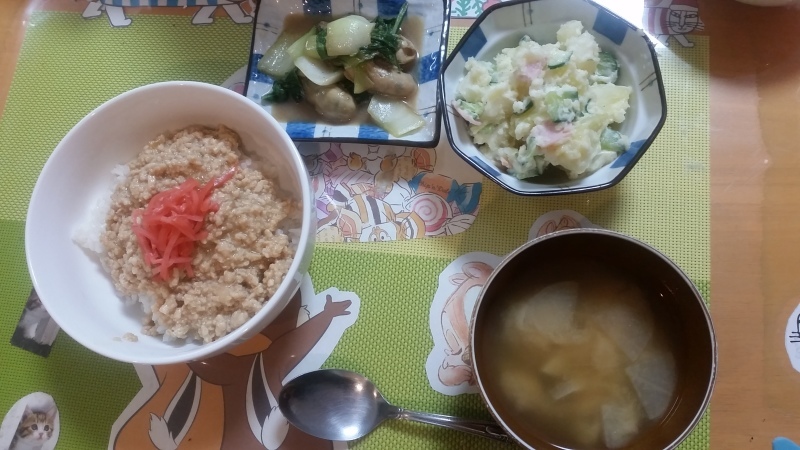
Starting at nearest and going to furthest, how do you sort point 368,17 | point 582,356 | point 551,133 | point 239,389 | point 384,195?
1. point 582,356
2. point 551,133
3. point 239,389
4. point 384,195
5. point 368,17

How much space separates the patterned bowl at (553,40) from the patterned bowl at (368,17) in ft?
0.27

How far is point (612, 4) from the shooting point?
1.54 m

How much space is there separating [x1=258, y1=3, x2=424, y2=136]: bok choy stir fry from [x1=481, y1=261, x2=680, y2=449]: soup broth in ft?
1.78

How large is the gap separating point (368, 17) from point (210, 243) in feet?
2.47

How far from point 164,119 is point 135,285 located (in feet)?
1.32

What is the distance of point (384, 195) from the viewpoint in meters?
1.48

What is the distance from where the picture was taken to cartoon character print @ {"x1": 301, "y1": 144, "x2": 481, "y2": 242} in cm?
145

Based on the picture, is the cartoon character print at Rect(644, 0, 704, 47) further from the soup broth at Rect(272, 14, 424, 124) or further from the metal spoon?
the metal spoon

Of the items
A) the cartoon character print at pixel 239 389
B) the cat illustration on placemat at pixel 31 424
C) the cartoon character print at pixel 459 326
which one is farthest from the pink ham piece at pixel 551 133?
the cat illustration on placemat at pixel 31 424

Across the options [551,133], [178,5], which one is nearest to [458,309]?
[551,133]

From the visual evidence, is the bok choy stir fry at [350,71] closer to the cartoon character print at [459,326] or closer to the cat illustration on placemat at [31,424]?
the cartoon character print at [459,326]

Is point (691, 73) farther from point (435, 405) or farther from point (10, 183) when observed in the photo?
point (10, 183)

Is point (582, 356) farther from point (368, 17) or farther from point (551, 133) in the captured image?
point (368, 17)

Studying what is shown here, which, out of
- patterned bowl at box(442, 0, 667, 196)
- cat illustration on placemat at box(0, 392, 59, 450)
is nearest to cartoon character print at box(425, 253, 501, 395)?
patterned bowl at box(442, 0, 667, 196)
